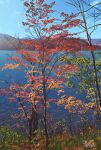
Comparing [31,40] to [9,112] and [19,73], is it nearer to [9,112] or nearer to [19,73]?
[9,112]

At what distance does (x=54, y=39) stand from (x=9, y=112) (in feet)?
324

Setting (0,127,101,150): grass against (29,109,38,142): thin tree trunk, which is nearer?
(0,127,101,150): grass

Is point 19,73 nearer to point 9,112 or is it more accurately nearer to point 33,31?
point 9,112

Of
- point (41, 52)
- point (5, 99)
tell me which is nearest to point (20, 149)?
point (41, 52)

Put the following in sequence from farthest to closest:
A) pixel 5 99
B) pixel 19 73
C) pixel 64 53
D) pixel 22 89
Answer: pixel 19 73
pixel 5 99
pixel 22 89
pixel 64 53

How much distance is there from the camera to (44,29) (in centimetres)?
1623

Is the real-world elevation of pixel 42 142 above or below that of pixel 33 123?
below

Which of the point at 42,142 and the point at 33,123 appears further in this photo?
the point at 33,123

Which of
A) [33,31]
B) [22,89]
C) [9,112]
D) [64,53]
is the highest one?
[33,31]

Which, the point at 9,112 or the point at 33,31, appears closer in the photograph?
the point at 33,31

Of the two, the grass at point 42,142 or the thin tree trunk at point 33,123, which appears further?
the thin tree trunk at point 33,123

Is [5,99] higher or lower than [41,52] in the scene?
lower

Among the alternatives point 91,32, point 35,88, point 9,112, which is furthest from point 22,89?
point 9,112

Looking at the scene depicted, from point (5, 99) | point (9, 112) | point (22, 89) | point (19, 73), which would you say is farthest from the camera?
point (19, 73)
